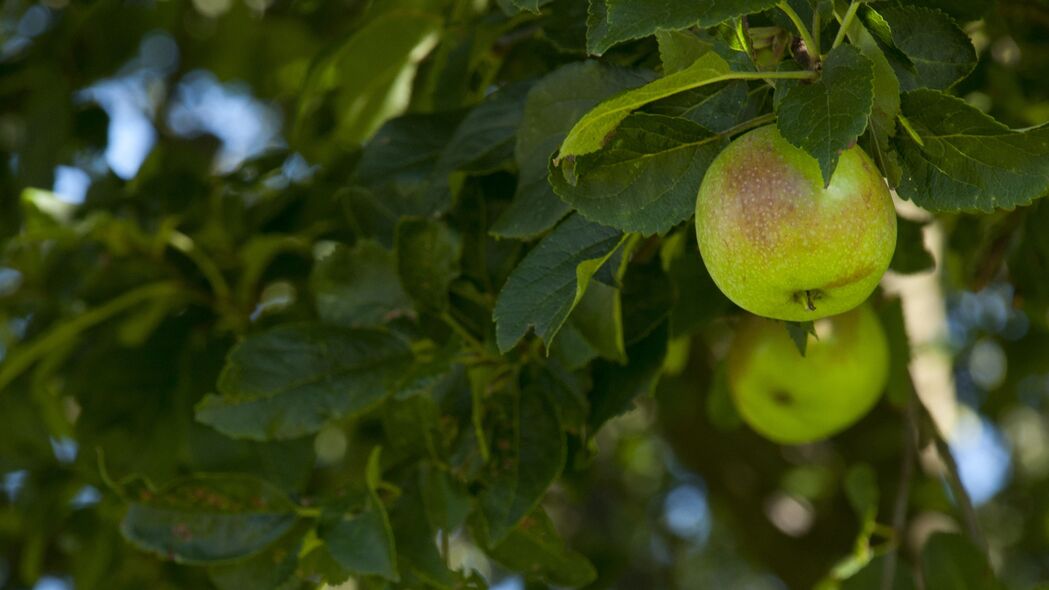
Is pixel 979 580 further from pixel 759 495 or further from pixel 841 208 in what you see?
pixel 759 495

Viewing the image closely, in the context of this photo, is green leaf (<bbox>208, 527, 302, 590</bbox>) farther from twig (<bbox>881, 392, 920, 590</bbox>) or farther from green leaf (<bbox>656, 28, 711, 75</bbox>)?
twig (<bbox>881, 392, 920, 590</bbox>)

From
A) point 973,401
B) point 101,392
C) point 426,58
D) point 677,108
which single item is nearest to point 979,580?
point 677,108

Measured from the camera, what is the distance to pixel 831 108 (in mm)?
906

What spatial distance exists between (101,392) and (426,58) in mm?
788

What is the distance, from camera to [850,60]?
0.93 metres

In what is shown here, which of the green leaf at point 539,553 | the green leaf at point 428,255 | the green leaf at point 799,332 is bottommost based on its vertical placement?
the green leaf at point 539,553

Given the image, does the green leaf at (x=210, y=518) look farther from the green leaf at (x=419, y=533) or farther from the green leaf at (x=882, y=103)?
the green leaf at (x=882, y=103)

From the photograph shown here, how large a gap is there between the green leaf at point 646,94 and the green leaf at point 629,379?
451 millimetres

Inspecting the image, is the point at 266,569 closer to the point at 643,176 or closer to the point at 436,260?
the point at 436,260

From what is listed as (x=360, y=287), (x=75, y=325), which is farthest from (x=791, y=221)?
(x=75, y=325)

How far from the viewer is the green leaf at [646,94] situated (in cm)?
97

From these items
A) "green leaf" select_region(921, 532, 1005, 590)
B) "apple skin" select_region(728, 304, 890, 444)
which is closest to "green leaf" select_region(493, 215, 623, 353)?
"apple skin" select_region(728, 304, 890, 444)

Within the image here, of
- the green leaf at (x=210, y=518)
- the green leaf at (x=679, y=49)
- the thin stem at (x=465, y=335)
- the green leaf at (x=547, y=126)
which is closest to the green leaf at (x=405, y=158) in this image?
the thin stem at (x=465, y=335)

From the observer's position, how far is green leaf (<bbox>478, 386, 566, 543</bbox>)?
4.42 feet
